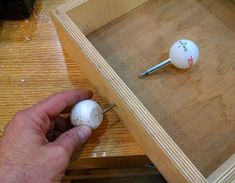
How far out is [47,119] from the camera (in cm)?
62

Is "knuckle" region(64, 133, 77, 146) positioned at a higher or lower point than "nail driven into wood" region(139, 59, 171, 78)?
higher

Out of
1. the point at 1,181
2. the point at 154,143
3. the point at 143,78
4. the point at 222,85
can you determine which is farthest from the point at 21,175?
the point at 222,85

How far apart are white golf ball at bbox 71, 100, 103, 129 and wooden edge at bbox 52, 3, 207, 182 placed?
1.7 inches

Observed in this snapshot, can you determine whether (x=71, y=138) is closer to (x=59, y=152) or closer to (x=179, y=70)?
(x=59, y=152)

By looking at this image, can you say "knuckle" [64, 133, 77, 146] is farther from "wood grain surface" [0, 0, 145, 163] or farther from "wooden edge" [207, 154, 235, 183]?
"wooden edge" [207, 154, 235, 183]

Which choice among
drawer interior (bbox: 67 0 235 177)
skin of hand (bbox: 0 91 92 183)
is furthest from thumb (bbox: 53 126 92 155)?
drawer interior (bbox: 67 0 235 177)

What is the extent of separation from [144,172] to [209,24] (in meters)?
0.39

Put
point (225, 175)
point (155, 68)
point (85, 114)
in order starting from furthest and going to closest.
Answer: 1. point (155, 68)
2. point (85, 114)
3. point (225, 175)

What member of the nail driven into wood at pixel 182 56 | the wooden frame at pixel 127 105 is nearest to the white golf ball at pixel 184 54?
the nail driven into wood at pixel 182 56

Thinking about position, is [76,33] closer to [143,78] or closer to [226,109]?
[143,78]

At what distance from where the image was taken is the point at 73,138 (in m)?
0.60

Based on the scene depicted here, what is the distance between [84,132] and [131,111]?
0.10 meters

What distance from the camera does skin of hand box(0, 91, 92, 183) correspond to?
1.80 feet

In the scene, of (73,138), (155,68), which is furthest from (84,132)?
(155,68)
